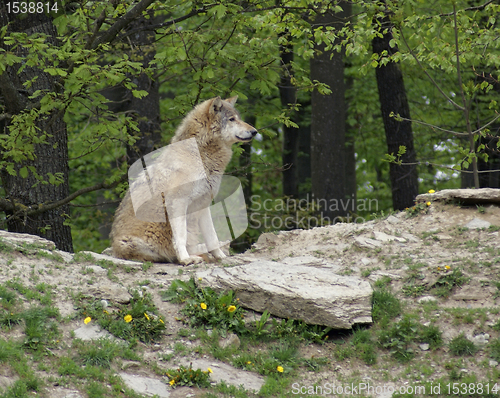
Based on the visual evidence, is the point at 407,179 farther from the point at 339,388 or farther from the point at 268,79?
the point at 339,388

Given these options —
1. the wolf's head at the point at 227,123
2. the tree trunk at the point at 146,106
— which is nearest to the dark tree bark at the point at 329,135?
the tree trunk at the point at 146,106

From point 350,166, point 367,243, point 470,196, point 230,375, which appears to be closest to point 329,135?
point 350,166

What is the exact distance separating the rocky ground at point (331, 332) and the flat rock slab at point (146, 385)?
1 cm

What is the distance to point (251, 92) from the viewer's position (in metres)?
17.5

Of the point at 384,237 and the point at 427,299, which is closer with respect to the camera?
the point at 427,299

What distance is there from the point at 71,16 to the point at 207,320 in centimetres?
527

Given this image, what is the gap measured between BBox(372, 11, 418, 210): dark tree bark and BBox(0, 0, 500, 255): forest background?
4 cm

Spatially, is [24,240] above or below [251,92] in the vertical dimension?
below

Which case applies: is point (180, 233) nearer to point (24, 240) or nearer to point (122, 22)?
point (24, 240)

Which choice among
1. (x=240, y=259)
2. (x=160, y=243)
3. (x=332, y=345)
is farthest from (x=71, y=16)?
(x=332, y=345)

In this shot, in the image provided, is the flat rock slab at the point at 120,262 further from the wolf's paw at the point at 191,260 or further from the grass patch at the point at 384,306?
the grass patch at the point at 384,306

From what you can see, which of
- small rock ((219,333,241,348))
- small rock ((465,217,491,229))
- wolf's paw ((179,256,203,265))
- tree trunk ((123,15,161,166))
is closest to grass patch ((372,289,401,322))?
small rock ((219,333,241,348))

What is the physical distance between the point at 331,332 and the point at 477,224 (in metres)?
2.98

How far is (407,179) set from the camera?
45.6 ft
